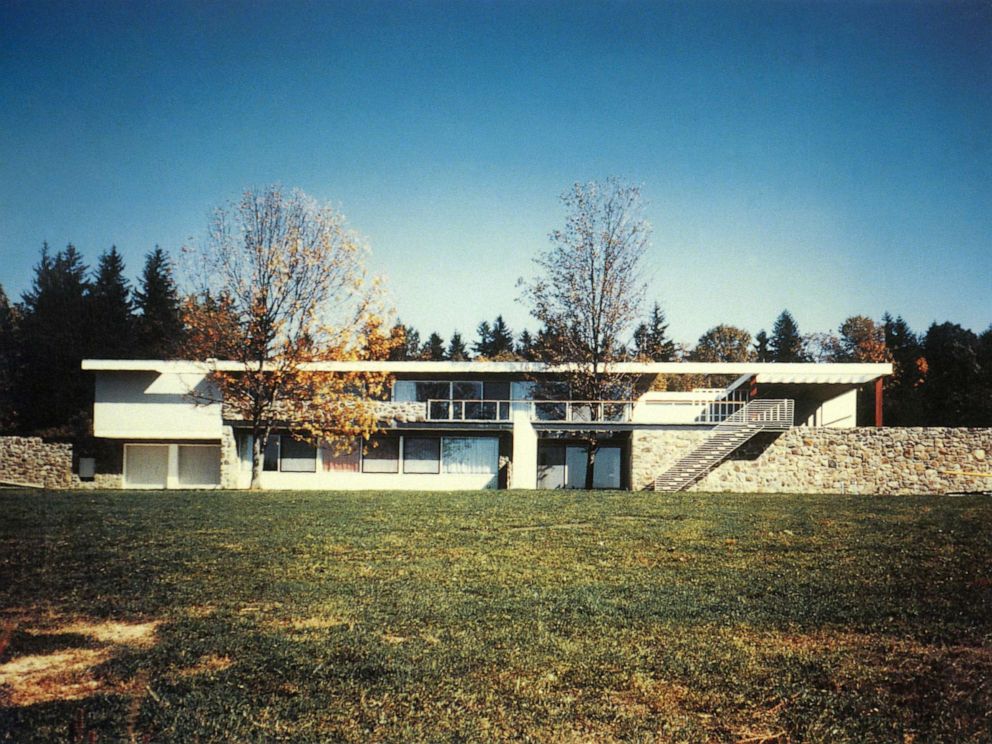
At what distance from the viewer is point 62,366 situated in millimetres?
18375

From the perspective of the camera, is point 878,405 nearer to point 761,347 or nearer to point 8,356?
point 8,356

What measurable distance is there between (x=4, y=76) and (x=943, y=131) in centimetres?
746

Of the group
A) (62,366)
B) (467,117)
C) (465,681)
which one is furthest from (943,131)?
(62,366)

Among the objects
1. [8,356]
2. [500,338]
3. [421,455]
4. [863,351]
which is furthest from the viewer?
[500,338]

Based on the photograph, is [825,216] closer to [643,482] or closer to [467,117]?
[467,117]

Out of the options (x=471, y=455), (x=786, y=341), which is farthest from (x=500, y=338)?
(x=471, y=455)

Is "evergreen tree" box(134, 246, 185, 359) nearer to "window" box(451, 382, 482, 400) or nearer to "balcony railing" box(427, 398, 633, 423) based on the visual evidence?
"balcony railing" box(427, 398, 633, 423)

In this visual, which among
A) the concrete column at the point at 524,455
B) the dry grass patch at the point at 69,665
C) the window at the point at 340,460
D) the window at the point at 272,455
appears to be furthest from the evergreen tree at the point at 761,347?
the dry grass patch at the point at 69,665

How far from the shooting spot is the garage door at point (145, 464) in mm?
28578

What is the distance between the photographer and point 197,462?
28.5 m

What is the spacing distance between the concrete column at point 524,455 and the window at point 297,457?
23.6ft

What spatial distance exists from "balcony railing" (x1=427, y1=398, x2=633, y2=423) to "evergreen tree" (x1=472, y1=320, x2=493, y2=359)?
106 ft

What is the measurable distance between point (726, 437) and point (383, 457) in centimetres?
1172

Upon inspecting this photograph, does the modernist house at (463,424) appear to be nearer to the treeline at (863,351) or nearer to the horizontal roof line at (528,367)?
the horizontal roof line at (528,367)
